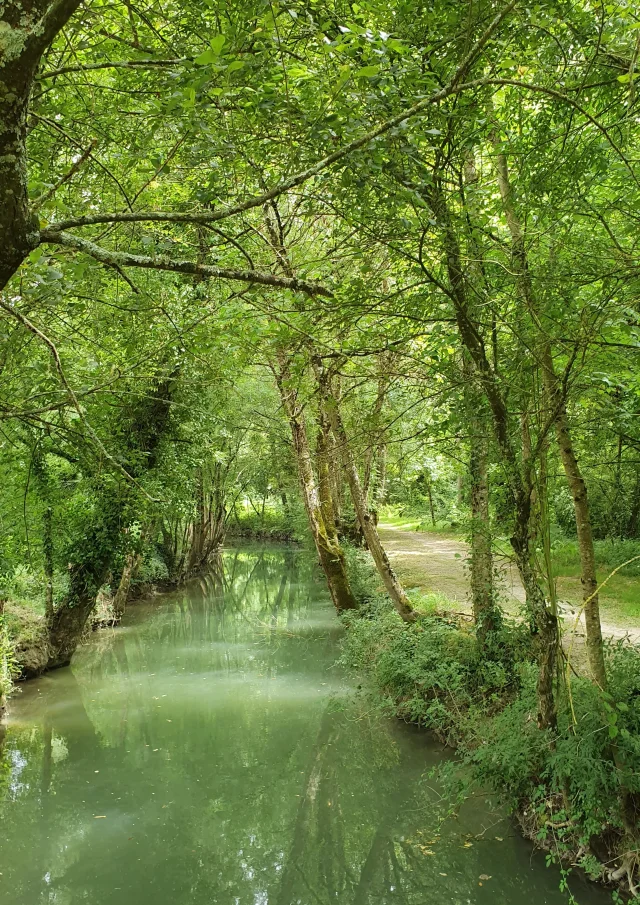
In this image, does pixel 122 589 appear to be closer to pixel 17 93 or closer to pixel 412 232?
pixel 412 232

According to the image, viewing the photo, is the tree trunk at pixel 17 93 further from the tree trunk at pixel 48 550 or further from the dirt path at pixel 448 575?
the tree trunk at pixel 48 550

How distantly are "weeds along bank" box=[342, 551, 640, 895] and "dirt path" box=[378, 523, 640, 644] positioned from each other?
71 centimetres

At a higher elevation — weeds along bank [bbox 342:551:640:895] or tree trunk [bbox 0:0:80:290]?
tree trunk [bbox 0:0:80:290]

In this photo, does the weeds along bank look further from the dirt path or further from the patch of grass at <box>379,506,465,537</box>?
the patch of grass at <box>379,506,465,537</box>

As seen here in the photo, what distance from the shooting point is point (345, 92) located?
119 inches

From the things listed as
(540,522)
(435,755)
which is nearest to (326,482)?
(435,755)

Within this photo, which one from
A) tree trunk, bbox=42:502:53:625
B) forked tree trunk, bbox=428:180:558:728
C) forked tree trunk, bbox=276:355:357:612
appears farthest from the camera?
forked tree trunk, bbox=276:355:357:612

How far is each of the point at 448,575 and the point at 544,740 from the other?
1022cm

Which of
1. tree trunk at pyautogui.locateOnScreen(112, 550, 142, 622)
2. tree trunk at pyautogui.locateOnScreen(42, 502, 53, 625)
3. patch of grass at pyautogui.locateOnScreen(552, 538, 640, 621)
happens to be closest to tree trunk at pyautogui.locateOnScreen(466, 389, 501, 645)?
patch of grass at pyautogui.locateOnScreen(552, 538, 640, 621)

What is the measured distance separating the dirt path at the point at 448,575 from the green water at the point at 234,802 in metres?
2.32

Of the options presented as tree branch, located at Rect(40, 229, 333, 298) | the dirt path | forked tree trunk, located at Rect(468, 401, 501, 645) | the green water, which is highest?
tree branch, located at Rect(40, 229, 333, 298)

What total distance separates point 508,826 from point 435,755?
6.27 ft

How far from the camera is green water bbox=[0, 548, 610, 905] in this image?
5.83 m

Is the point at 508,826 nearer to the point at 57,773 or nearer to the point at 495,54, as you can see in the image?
the point at 57,773
